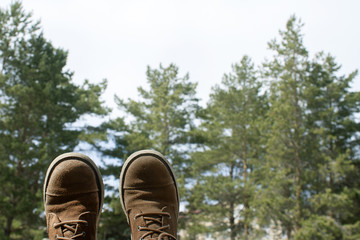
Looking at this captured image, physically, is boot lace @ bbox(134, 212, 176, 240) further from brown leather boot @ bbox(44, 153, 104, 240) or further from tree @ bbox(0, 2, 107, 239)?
tree @ bbox(0, 2, 107, 239)

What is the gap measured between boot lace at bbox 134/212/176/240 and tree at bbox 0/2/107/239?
10.6 meters

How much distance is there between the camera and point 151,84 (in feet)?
62.0

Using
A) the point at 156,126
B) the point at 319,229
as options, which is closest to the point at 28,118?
the point at 156,126

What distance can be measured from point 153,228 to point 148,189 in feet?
1.01

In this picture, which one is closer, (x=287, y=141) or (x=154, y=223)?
(x=154, y=223)

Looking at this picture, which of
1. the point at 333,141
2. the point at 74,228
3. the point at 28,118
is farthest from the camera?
the point at 333,141

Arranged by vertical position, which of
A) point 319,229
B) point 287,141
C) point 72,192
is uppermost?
point 287,141


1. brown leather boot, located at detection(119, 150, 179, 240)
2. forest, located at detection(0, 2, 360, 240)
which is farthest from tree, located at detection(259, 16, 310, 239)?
brown leather boot, located at detection(119, 150, 179, 240)

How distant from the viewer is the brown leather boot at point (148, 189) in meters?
2.41

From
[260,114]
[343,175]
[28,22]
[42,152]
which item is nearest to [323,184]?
[343,175]

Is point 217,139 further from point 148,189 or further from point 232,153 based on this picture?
point 148,189

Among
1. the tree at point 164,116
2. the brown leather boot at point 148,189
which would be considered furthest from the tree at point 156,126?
the brown leather boot at point 148,189

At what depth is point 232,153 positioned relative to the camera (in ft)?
63.2

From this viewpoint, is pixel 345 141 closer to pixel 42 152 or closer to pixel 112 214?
pixel 112 214
